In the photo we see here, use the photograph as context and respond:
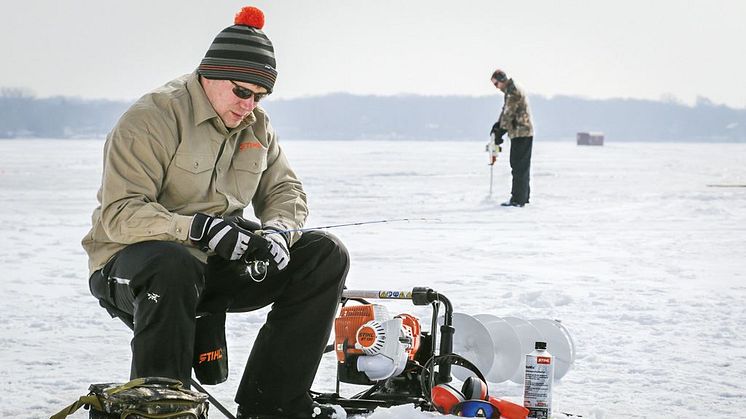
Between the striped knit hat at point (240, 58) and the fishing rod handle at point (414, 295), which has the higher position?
the striped knit hat at point (240, 58)

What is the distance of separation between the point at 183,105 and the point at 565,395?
1829mm

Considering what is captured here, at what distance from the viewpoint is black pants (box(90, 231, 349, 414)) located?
2.79 metres

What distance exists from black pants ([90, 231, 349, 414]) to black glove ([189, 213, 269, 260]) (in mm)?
61

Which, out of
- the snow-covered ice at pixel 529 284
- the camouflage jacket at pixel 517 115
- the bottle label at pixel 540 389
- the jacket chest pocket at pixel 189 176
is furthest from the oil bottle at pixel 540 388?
the camouflage jacket at pixel 517 115

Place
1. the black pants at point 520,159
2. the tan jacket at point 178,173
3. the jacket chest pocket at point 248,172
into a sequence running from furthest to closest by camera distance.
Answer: the black pants at point 520,159 < the jacket chest pocket at point 248,172 < the tan jacket at point 178,173

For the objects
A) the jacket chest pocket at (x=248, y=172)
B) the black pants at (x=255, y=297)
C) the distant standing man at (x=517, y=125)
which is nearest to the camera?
the black pants at (x=255, y=297)

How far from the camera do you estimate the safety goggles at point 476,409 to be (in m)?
3.16

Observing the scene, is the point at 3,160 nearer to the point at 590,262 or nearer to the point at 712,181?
the point at 712,181

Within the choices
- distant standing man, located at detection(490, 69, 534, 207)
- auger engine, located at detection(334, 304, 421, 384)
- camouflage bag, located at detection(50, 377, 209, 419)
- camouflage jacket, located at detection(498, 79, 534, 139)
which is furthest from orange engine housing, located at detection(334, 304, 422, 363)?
camouflage jacket, located at detection(498, 79, 534, 139)

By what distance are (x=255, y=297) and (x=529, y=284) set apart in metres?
3.96

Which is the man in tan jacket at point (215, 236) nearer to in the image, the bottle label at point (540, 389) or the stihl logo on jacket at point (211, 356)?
the stihl logo on jacket at point (211, 356)

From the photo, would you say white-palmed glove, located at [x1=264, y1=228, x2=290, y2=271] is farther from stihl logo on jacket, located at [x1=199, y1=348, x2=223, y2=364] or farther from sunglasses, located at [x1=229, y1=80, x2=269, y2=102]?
sunglasses, located at [x1=229, y1=80, x2=269, y2=102]

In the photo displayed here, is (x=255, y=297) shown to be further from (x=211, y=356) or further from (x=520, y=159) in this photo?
(x=520, y=159)

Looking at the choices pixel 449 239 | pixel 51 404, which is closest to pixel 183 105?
pixel 51 404
